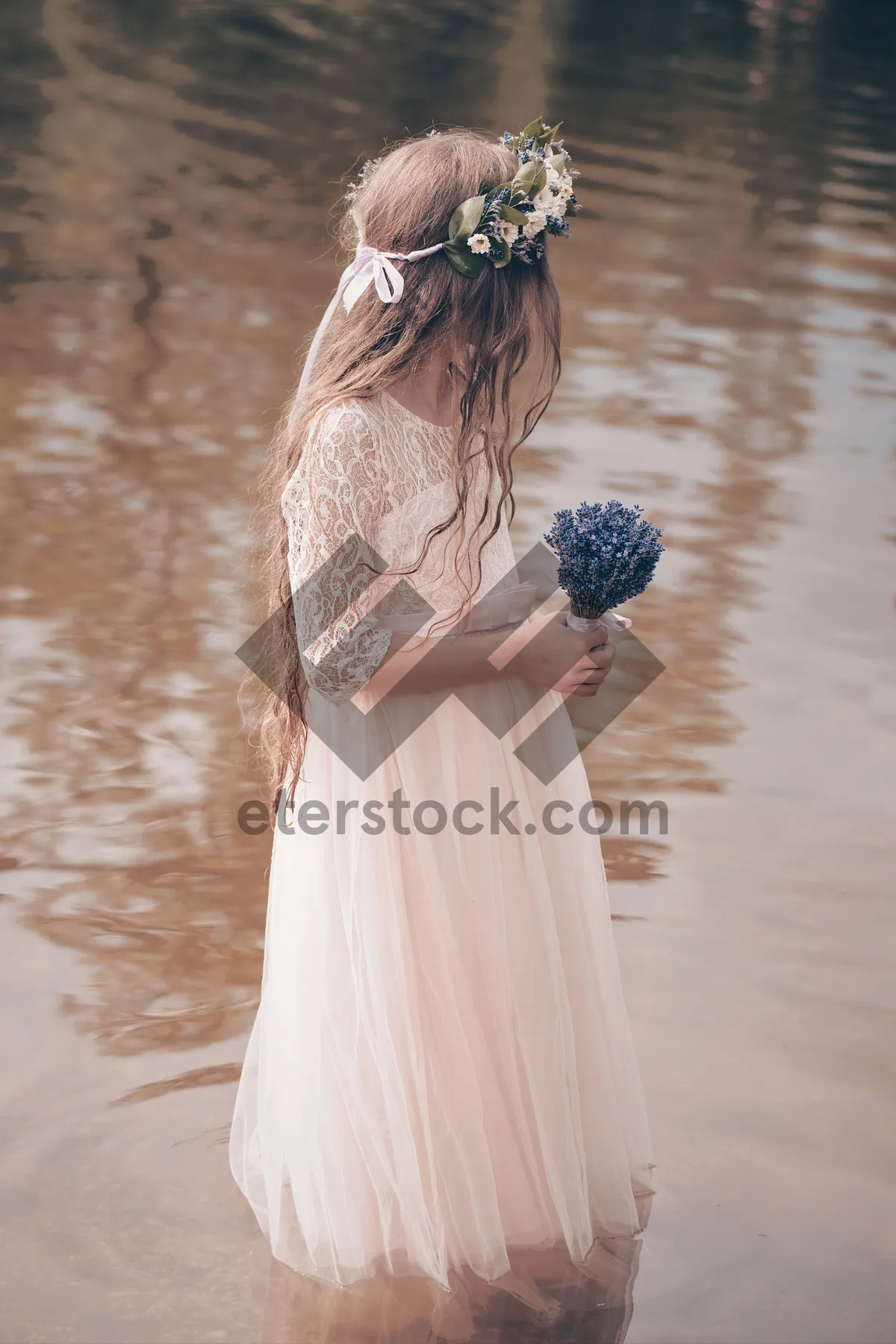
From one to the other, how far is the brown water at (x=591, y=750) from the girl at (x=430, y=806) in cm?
28

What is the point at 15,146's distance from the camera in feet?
32.9

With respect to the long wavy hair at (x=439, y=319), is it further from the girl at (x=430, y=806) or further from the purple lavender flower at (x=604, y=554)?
the purple lavender flower at (x=604, y=554)

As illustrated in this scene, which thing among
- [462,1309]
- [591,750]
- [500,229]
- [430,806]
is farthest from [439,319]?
[591,750]

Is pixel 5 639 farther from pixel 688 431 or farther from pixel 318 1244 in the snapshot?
pixel 688 431

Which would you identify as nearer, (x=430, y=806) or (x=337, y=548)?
(x=337, y=548)

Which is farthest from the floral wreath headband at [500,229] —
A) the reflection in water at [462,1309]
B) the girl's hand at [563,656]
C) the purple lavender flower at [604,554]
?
the reflection in water at [462,1309]

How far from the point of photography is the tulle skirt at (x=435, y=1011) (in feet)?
6.25

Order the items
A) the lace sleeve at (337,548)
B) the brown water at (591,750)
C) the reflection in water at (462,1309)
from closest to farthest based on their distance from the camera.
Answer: the lace sleeve at (337,548) < the reflection in water at (462,1309) < the brown water at (591,750)

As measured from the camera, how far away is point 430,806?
1.91 meters

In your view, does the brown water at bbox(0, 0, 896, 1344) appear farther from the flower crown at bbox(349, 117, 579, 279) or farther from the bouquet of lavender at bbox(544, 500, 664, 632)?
the flower crown at bbox(349, 117, 579, 279)

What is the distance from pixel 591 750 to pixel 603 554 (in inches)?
84.3

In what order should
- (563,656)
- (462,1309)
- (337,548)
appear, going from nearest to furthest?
(337,548), (563,656), (462,1309)

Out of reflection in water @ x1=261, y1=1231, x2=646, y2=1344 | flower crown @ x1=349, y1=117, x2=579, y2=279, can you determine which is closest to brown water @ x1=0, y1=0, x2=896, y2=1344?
reflection in water @ x1=261, y1=1231, x2=646, y2=1344

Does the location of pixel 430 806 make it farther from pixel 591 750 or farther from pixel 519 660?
pixel 591 750
